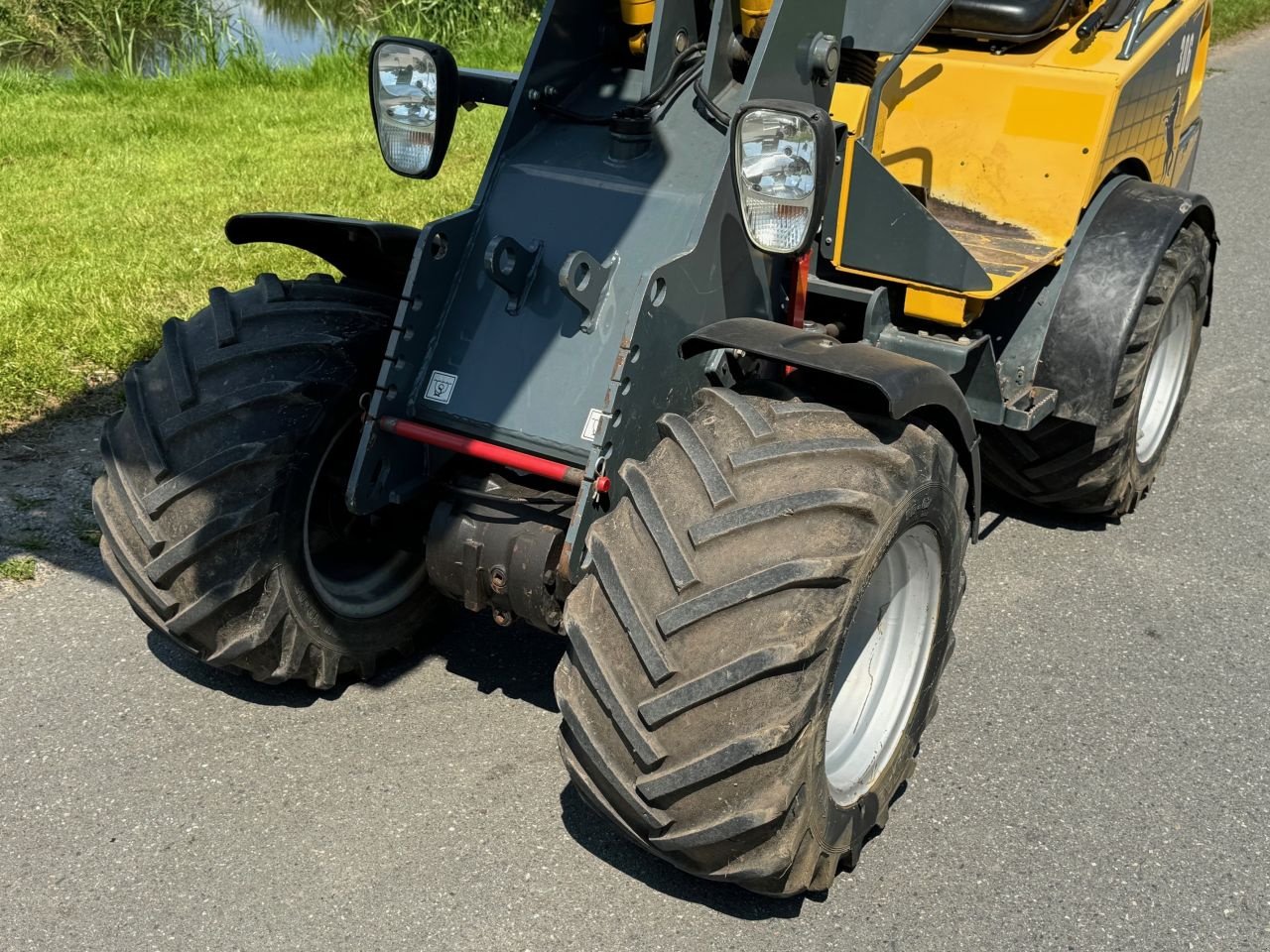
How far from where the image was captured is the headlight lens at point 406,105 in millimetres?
3238

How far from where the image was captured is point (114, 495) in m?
3.16

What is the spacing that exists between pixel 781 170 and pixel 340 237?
4.30 feet

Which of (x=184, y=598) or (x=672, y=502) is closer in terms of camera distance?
(x=672, y=502)

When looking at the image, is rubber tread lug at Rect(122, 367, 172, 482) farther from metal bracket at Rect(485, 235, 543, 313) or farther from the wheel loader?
metal bracket at Rect(485, 235, 543, 313)

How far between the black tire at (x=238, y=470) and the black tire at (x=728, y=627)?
907mm

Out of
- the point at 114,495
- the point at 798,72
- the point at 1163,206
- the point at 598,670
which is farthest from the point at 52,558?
the point at 1163,206

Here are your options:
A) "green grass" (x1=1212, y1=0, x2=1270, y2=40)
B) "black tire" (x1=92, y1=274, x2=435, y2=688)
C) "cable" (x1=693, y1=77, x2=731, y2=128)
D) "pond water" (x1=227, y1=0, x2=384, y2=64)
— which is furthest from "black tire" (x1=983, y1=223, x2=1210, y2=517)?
"green grass" (x1=1212, y1=0, x2=1270, y2=40)

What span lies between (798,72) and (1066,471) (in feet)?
6.02

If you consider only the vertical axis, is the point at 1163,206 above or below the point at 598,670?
above

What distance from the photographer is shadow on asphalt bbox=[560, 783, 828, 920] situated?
2.90 meters

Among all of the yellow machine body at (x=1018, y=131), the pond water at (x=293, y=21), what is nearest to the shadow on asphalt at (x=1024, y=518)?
the yellow machine body at (x=1018, y=131)

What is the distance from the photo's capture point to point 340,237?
349 cm

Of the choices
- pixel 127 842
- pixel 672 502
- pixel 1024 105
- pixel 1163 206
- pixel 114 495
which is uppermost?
pixel 1024 105

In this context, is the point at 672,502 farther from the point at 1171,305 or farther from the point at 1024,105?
the point at 1171,305
